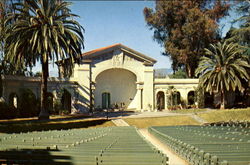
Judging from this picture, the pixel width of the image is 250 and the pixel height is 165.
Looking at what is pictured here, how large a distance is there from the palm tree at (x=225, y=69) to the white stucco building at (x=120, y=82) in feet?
15.1

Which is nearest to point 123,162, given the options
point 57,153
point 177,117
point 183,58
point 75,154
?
point 75,154

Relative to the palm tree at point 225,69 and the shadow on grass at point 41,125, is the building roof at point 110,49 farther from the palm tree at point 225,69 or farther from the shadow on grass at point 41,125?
the shadow on grass at point 41,125

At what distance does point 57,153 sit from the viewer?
19.7 feet

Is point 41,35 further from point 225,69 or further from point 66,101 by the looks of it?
point 225,69

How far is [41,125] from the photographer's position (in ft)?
69.7

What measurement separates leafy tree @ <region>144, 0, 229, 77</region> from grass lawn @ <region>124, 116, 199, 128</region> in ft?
54.7

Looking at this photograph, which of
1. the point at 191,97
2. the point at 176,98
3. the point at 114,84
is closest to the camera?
the point at 176,98

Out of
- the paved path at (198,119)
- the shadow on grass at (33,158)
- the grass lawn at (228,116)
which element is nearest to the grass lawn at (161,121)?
the paved path at (198,119)

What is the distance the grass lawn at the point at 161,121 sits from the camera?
1050 inches

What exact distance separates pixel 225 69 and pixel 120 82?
1772 cm

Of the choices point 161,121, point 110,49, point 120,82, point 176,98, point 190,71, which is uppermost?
point 110,49

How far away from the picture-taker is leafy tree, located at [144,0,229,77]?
134ft

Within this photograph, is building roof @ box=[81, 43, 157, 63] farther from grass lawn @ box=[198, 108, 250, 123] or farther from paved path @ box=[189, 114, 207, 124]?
grass lawn @ box=[198, 108, 250, 123]

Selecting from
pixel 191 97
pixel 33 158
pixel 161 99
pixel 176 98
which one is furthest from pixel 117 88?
pixel 33 158
